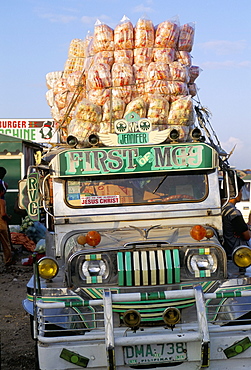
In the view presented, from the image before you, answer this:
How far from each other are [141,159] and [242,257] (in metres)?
1.49

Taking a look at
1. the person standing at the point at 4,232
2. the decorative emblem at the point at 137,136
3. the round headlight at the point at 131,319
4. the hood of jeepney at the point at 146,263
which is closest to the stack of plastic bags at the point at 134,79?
the decorative emblem at the point at 137,136

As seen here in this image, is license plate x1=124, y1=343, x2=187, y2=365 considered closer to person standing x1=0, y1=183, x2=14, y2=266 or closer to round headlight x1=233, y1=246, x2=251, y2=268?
round headlight x1=233, y1=246, x2=251, y2=268

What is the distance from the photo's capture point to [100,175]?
525 cm

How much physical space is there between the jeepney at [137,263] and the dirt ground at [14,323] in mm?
805

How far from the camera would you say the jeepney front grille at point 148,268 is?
4.12m

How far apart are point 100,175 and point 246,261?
1.74 m

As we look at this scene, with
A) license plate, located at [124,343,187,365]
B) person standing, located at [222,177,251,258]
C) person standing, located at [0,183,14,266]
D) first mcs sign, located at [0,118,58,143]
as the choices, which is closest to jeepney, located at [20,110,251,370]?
license plate, located at [124,343,187,365]

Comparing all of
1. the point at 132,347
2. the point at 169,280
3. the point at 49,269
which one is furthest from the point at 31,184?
the point at 132,347

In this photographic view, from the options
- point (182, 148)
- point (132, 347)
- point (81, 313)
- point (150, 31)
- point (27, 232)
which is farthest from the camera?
point (27, 232)

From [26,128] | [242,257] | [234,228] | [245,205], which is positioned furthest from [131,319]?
[26,128]

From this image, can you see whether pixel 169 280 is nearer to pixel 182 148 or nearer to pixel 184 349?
pixel 184 349

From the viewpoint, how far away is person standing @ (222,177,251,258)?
546 cm

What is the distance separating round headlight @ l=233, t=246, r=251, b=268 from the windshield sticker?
1410mm

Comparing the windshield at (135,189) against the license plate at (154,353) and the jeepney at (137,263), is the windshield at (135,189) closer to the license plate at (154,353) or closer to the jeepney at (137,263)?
the jeepney at (137,263)
